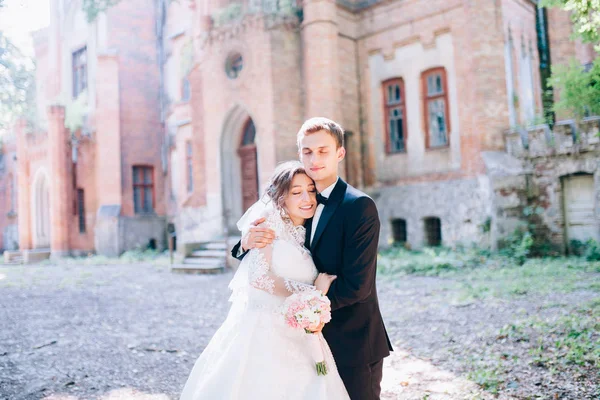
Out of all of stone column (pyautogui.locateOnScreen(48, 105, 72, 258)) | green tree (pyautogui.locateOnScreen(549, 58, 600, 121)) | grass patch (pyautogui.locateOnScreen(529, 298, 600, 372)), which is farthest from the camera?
stone column (pyautogui.locateOnScreen(48, 105, 72, 258))

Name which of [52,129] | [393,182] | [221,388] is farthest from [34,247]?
[221,388]

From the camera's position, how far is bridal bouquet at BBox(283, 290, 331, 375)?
2291mm

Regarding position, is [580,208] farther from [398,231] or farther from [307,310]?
[307,310]

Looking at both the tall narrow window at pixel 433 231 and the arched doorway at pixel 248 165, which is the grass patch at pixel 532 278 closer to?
the tall narrow window at pixel 433 231

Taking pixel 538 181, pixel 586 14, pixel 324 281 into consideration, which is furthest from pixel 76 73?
pixel 324 281

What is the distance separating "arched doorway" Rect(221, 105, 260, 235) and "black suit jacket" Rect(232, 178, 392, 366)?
12.5m

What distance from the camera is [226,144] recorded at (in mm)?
15289

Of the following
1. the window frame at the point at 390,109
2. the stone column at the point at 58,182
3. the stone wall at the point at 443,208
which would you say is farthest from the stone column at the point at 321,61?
the stone column at the point at 58,182

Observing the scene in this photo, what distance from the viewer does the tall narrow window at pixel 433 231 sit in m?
13.6

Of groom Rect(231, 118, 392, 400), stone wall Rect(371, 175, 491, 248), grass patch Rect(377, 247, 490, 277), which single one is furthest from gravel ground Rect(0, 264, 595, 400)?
stone wall Rect(371, 175, 491, 248)

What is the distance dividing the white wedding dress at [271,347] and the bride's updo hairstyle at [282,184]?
8 centimetres

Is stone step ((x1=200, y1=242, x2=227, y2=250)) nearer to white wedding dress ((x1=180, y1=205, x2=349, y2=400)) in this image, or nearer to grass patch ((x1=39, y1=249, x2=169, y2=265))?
grass patch ((x1=39, y1=249, x2=169, y2=265))

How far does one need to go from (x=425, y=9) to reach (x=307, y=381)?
13196 mm

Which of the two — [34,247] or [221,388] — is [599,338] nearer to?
[221,388]
